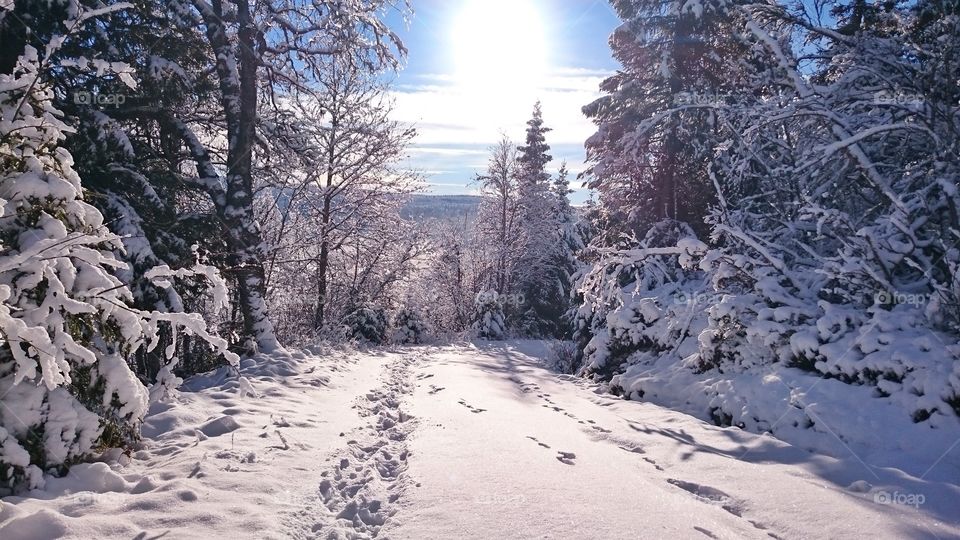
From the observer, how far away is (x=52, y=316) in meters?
3.31

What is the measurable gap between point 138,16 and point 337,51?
3388mm

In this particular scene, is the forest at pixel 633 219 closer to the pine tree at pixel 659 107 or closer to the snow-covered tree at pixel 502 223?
the pine tree at pixel 659 107

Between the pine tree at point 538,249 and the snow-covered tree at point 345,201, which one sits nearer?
the snow-covered tree at point 345,201

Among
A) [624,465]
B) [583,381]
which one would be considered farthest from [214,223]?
[583,381]

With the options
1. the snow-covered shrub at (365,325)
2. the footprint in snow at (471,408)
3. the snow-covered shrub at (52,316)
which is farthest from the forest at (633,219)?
the snow-covered shrub at (365,325)

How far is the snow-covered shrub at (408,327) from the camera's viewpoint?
24.3 metres

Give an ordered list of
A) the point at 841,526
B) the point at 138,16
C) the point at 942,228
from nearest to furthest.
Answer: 1. the point at 841,526
2. the point at 942,228
3. the point at 138,16

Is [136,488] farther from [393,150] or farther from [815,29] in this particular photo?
[393,150]

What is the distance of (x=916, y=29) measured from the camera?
9.39 metres

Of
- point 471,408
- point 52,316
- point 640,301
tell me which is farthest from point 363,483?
point 640,301

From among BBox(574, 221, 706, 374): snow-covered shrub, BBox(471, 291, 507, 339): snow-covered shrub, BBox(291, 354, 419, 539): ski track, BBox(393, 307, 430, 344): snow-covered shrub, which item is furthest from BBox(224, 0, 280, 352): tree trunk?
BBox(471, 291, 507, 339): snow-covered shrub

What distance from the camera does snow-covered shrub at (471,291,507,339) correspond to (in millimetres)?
26062

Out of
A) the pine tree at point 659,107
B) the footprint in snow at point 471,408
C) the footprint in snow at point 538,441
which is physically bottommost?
the footprint in snow at point 471,408

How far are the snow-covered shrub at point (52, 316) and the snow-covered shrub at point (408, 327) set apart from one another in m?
20.1
